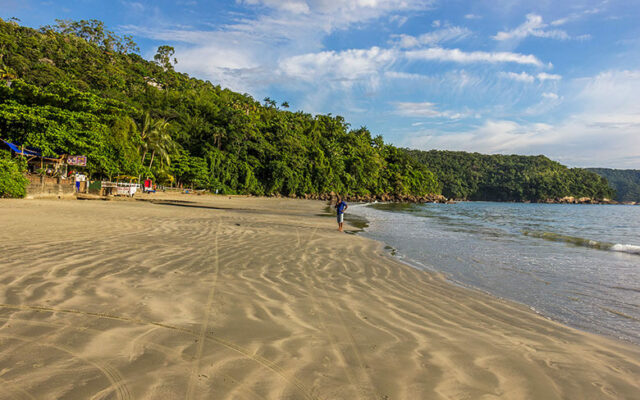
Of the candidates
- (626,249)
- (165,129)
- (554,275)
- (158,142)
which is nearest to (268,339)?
(554,275)

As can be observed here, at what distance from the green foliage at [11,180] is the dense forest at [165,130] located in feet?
0.42

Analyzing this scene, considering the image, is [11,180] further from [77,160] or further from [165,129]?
[165,129]

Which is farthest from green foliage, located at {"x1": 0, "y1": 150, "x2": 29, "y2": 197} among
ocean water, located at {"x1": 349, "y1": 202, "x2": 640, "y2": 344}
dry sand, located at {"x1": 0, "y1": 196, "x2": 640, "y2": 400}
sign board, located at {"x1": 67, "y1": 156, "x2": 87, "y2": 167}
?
ocean water, located at {"x1": 349, "y1": 202, "x2": 640, "y2": 344}

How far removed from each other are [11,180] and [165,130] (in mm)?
36655

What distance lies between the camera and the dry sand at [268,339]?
7.66ft

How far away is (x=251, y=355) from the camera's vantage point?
2.75 m

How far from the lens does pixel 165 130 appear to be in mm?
54781

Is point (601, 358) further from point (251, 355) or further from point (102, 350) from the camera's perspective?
point (102, 350)

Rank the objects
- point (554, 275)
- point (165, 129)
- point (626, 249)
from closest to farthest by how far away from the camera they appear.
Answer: point (554, 275) → point (626, 249) → point (165, 129)

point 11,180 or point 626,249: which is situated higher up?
point 11,180

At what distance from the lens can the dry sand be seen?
233 centimetres

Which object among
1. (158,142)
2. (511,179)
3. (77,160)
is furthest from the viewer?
(511,179)

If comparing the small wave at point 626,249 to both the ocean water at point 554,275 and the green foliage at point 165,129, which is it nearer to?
the ocean water at point 554,275

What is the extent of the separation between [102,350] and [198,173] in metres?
58.4
